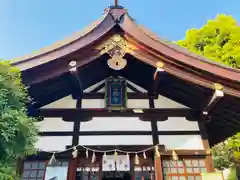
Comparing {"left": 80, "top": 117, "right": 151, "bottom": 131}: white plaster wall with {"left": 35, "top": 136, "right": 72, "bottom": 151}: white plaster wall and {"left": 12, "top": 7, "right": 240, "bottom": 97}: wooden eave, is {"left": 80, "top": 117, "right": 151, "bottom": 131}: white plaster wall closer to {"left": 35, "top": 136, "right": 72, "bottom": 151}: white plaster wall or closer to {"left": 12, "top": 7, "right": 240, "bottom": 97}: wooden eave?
{"left": 35, "top": 136, "right": 72, "bottom": 151}: white plaster wall

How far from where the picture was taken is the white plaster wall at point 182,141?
673cm

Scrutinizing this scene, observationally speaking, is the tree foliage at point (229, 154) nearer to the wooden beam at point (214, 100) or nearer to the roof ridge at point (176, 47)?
the wooden beam at point (214, 100)

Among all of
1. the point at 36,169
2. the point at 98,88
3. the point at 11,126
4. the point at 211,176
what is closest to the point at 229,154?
the point at 211,176

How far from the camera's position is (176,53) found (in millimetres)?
6281

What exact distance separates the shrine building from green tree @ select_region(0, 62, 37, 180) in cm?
161

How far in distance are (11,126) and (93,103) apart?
3.71m

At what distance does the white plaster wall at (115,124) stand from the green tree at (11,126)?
255cm

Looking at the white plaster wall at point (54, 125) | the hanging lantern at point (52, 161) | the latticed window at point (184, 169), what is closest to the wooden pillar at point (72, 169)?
the hanging lantern at point (52, 161)

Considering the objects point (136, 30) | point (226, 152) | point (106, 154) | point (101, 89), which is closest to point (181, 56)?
point (136, 30)

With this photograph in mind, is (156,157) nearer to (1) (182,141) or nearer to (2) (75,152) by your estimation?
(1) (182,141)

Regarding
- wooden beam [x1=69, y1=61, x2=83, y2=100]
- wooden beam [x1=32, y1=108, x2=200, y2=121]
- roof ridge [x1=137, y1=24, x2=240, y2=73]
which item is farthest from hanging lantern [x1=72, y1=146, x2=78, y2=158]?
roof ridge [x1=137, y1=24, x2=240, y2=73]

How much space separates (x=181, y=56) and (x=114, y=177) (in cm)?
622

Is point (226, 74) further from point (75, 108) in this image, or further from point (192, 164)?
point (75, 108)

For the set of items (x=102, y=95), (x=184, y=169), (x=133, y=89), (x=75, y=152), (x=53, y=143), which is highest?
(x=133, y=89)
